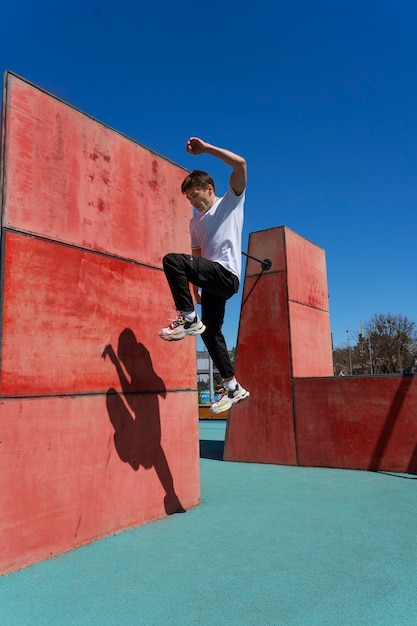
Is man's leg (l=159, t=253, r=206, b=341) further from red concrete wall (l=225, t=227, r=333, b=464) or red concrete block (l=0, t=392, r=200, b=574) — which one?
red concrete wall (l=225, t=227, r=333, b=464)

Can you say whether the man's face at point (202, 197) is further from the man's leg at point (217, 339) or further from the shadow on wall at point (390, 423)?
the shadow on wall at point (390, 423)

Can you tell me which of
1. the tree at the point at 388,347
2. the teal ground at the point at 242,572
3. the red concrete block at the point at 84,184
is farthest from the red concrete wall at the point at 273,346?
the tree at the point at 388,347

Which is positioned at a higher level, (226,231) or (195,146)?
(195,146)

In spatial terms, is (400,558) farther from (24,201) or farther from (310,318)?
(310,318)

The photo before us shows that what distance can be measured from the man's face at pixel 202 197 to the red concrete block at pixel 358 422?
463 cm

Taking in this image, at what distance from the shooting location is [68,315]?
408 centimetres

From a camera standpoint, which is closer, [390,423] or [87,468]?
[87,468]

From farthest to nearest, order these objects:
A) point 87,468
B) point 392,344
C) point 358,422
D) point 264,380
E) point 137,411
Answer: point 392,344 → point 264,380 → point 358,422 → point 137,411 → point 87,468

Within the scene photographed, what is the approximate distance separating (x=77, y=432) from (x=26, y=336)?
3.09 ft

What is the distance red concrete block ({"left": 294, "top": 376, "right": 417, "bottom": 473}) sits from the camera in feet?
23.1

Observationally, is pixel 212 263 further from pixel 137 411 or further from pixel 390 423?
pixel 390 423

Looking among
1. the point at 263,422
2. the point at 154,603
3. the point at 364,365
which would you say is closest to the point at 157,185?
the point at 154,603

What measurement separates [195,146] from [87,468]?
284 cm

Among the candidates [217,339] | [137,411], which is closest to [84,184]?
[217,339]
